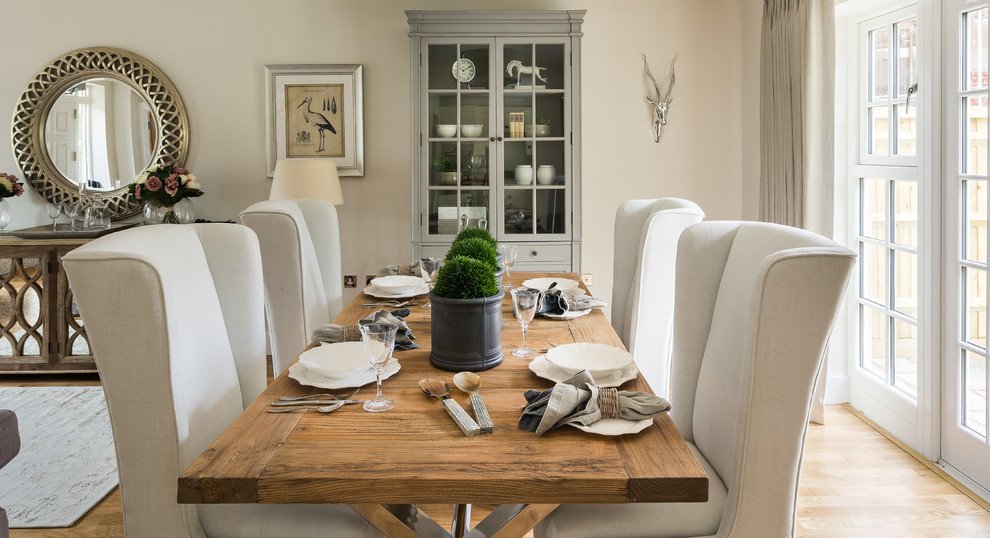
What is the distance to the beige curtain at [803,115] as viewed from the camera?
3350 millimetres

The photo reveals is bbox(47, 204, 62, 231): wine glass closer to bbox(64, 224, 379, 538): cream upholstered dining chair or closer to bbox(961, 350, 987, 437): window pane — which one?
bbox(64, 224, 379, 538): cream upholstered dining chair

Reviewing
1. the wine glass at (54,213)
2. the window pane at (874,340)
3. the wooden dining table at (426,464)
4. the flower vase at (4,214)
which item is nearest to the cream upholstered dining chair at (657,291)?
the wooden dining table at (426,464)

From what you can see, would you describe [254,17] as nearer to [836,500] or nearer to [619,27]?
[619,27]

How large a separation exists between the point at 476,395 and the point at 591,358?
330mm

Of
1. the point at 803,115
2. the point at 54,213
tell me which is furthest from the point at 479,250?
the point at 54,213

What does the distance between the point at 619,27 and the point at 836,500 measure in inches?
115

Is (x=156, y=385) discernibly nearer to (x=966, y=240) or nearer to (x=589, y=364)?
(x=589, y=364)

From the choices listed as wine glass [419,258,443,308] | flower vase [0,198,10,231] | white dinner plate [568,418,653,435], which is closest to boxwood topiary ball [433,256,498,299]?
white dinner plate [568,418,653,435]

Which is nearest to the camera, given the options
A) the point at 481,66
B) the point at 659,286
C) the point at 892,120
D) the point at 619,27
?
the point at 659,286

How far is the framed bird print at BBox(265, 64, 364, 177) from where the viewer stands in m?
4.50

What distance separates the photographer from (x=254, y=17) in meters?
4.51

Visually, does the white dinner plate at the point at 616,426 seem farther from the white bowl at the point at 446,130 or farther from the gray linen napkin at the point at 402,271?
the white bowl at the point at 446,130

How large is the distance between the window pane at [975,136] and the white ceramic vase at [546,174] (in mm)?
2004

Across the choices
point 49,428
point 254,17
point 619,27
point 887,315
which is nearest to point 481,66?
point 619,27
